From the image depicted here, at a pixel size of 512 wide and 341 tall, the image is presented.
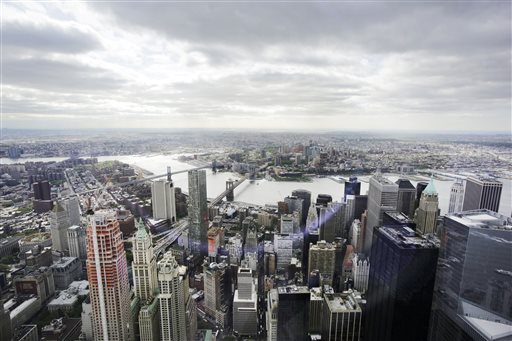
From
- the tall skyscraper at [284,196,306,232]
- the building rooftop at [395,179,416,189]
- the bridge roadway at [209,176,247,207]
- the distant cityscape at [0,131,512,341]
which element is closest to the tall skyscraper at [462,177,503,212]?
the distant cityscape at [0,131,512,341]

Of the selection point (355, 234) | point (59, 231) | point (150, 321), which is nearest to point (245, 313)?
point (150, 321)

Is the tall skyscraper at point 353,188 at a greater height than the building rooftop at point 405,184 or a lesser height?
lesser

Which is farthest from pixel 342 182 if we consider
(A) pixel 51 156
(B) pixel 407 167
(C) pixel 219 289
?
(A) pixel 51 156

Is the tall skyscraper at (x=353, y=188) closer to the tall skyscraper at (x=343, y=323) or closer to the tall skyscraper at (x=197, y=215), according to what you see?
the tall skyscraper at (x=197, y=215)

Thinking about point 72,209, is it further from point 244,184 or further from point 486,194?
point 486,194

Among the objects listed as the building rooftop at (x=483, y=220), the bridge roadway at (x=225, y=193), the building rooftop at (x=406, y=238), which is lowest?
the bridge roadway at (x=225, y=193)

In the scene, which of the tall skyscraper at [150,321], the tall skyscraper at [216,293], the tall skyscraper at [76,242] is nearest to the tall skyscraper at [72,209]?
the tall skyscraper at [76,242]

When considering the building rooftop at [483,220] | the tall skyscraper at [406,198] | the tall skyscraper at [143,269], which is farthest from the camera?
the tall skyscraper at [406,198]
